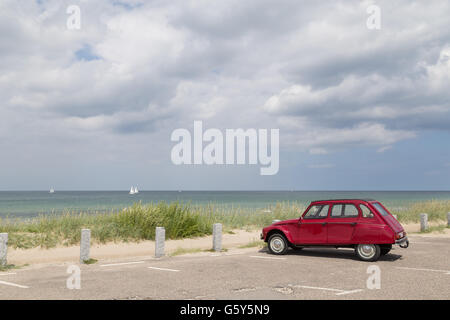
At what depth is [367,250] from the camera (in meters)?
10.9

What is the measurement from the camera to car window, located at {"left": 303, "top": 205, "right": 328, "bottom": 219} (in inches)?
463

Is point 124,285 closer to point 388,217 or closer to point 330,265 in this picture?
point 330,265

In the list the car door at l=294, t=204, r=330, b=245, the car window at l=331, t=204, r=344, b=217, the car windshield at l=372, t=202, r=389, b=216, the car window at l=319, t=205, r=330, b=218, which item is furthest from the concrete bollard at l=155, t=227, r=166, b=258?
the car windshield at l=372, t=202, r=389, b=216

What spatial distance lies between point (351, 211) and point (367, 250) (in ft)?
3.90

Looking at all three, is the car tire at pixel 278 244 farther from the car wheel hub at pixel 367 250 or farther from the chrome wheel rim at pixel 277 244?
the car wheel hub at pixel 367 250

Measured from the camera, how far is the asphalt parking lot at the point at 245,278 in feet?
24.0

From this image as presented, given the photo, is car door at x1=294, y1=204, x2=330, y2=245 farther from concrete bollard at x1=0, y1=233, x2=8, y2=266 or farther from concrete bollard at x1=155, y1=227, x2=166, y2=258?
concrete bollard at x1=0, y1=233, x2=8, y2=266

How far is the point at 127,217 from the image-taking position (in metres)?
16.8

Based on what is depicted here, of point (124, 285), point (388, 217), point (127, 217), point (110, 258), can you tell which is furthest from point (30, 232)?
point (388, 217)

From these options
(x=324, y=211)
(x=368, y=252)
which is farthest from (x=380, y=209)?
(x=324, y=211)

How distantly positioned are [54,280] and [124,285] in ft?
5.85

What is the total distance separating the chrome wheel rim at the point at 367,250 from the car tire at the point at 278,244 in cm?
217

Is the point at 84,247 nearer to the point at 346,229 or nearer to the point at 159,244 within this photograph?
the point at 159,244
